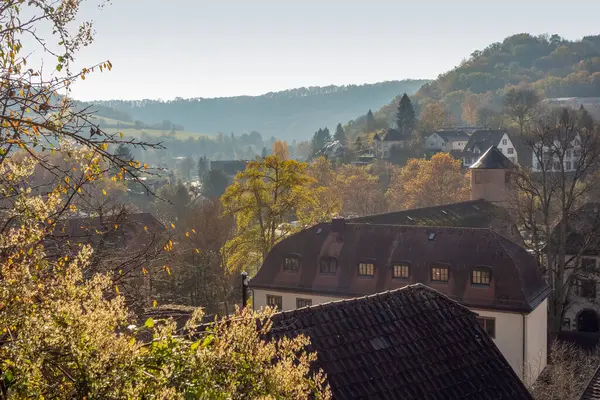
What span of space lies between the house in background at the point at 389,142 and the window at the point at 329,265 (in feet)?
249

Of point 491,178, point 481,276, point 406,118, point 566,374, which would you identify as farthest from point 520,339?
point 406,118

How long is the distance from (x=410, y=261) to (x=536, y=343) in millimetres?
5979

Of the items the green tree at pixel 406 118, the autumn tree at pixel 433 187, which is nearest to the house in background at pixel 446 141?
the green tree at pixel 406 118

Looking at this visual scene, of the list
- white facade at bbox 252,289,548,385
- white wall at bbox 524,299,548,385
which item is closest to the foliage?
white wall at bbox 524,299,548,385

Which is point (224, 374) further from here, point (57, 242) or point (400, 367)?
point (400, 367)

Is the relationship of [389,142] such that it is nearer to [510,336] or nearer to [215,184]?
[215,184]

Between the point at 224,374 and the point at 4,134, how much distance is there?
366cm

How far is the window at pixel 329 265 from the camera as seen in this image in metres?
31.5

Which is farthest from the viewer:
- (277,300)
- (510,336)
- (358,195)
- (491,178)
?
(358,195)

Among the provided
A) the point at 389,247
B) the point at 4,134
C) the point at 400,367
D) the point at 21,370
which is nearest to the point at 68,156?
the point at 4,134

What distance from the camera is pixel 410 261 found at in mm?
30219

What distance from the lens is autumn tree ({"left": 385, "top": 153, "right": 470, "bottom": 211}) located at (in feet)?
200

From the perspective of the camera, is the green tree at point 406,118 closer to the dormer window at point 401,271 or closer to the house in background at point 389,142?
the house in background at point 389,142

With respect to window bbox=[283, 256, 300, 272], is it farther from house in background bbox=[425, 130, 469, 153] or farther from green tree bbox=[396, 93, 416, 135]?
green tree bbox=[396, 93, 416, 135]
